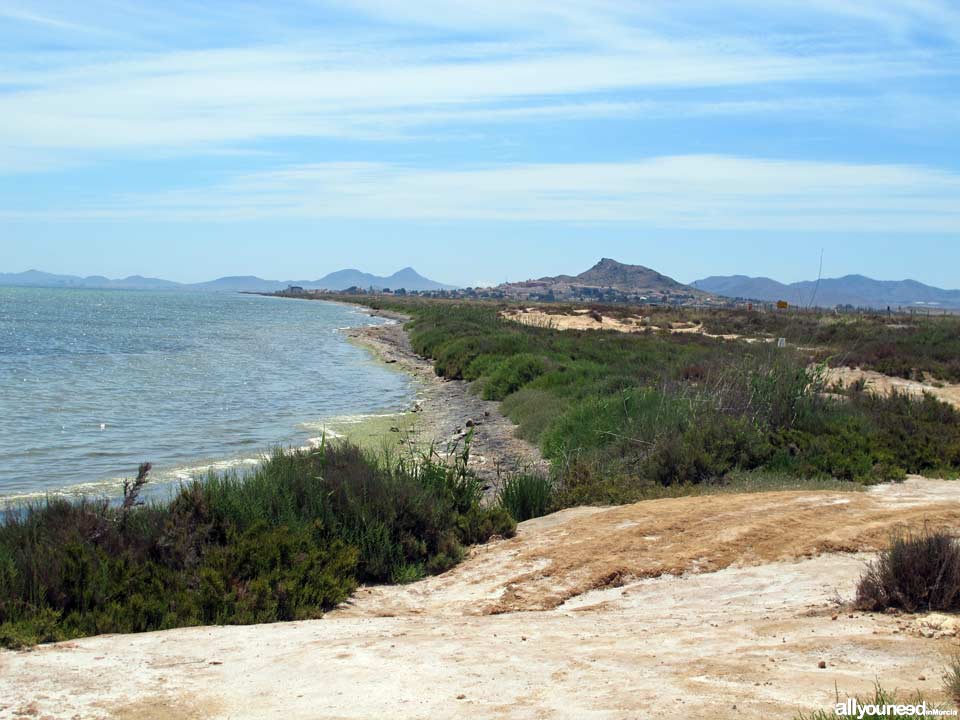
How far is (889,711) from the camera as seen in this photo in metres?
4.14

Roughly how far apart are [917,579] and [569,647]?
8.18 feet

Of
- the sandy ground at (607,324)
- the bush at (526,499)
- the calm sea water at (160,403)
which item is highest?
the sandy ground at (607,324)

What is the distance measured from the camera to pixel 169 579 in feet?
24.9

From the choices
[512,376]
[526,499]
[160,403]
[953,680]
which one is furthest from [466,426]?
[953,680]

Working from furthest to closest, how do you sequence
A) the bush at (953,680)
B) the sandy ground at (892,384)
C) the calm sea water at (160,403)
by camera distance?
the sandy ground at (892,384) → the calm sea water at (160,403) → the bush at (953,680)

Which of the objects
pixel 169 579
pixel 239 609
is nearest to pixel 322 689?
pixel 239 609

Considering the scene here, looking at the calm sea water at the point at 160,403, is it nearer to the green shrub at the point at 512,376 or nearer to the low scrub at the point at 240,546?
the green shrub at the point at 512,376

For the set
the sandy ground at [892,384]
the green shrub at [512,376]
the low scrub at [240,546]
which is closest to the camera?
the low scrub at [240,546]

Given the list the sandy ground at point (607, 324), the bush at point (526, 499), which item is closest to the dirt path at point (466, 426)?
the bush at point (526, 499)

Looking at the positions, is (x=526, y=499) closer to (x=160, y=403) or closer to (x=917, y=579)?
(x=917, y=579)

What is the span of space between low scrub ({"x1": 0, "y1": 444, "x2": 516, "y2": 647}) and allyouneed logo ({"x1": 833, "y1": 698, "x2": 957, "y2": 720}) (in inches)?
180

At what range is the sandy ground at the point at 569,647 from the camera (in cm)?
500

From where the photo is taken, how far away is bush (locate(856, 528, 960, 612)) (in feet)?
20.3

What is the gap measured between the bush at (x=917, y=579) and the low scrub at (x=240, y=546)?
4.29 metres
